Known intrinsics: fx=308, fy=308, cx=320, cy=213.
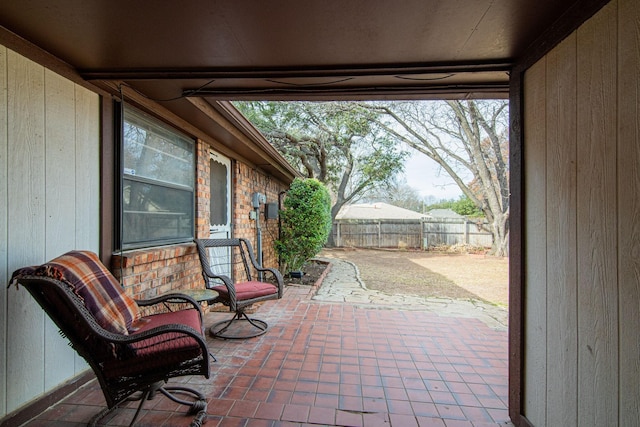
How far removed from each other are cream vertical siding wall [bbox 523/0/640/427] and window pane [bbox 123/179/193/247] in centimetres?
302

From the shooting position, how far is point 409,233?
14.2 metres

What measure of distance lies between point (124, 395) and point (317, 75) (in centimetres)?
221

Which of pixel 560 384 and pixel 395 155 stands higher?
pixel 395 155

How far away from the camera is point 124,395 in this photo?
1.69m

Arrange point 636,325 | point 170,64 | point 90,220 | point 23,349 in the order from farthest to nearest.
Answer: point 90,220
point 170,64
point 23,349
point 636,325

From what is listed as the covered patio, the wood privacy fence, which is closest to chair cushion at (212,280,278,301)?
the covered patio

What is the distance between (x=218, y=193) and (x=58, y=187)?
2570mm

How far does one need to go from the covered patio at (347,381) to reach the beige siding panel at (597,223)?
86cm

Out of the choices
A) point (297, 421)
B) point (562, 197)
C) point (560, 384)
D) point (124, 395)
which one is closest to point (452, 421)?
point (560, 384)

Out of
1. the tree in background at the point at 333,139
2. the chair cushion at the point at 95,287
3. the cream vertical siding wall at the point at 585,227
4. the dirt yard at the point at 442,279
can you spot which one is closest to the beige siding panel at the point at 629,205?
the cream vertical siding wall at the point at 585,227

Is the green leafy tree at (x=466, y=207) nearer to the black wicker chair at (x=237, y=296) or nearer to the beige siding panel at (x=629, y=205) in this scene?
the black wicker chair at (x=237, y=296)

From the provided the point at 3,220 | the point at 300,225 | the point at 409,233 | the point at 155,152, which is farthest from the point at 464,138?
Answer: the point at 3,220

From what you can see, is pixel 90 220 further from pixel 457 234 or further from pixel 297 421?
pixel 457 234

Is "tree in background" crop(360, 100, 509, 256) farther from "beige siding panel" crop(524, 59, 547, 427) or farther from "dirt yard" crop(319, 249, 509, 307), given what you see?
"beige siding panel" crop(524, 59, 547, 427)
